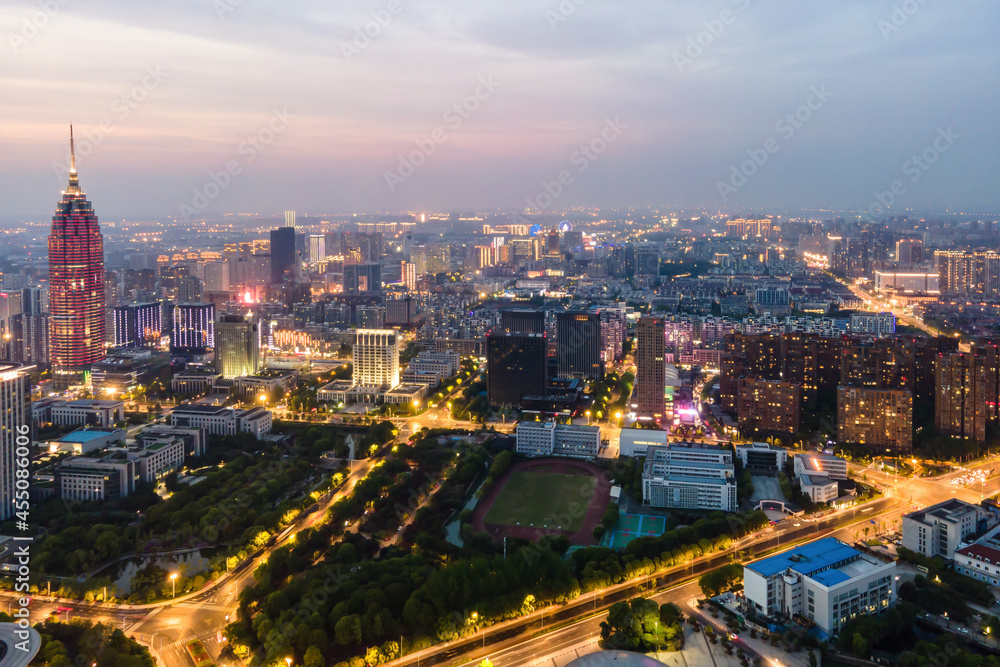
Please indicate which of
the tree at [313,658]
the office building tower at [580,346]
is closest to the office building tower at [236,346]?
the office building tower at [580,346]

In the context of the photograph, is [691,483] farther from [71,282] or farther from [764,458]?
[71,282]

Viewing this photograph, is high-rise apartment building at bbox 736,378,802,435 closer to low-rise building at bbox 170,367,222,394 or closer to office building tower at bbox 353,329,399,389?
office building tower at bbox 353,329,399,389

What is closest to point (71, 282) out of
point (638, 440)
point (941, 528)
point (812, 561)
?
point (638, 440)

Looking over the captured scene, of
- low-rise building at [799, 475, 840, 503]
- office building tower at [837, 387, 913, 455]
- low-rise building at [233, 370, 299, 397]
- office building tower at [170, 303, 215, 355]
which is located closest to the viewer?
low-rise building at [799, 475, 840, 503]

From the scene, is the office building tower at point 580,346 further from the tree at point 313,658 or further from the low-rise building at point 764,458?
the tree at point 313,658

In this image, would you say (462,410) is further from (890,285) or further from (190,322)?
(890,285)

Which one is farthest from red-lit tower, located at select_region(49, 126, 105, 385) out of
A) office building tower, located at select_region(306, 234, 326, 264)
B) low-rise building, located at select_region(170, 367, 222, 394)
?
office building tower, located at select_region(306, 234, 326, 264)
